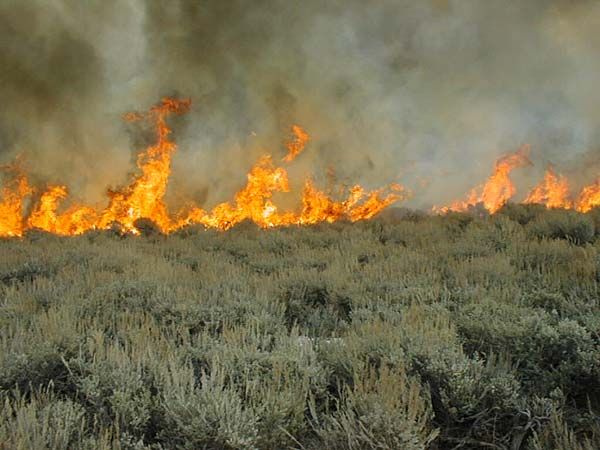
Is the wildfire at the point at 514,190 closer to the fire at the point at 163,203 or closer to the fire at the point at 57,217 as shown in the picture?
the fire at the point at 163,203

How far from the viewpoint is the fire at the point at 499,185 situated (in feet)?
68.0

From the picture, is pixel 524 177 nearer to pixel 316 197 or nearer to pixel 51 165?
pixel 316 197

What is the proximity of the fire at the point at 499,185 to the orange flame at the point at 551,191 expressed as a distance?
0.79 m

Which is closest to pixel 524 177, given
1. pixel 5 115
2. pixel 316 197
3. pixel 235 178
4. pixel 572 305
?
pixel 316 197

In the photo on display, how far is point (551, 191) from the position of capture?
20734 mm

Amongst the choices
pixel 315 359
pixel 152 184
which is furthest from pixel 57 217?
pixel 315 359

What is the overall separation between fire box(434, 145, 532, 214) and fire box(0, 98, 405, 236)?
276cm

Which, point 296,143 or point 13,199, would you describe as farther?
point 296,143

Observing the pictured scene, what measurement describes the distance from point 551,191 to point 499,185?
1.96 metres

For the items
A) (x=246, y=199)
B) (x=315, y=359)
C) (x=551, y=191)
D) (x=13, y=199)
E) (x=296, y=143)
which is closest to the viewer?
(x=315, y=359)

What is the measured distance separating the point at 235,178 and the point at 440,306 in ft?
62.0

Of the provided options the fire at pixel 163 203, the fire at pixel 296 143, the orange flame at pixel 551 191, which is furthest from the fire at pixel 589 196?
the fire at pixel 296 143

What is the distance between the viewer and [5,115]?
25047 millimetres

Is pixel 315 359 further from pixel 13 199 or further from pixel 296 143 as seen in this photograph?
pixel 13 199
